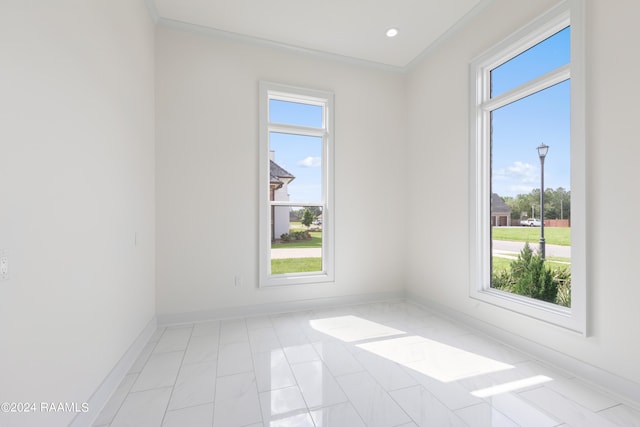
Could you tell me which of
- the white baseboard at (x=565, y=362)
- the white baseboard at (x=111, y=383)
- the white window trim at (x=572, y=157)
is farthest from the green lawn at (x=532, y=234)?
the white baseboard at (x=111, y=383)

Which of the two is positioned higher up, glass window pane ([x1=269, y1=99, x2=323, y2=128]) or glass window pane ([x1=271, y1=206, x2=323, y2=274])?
glass window pane ([x1=269, y1=99, x2=323, y2=128])

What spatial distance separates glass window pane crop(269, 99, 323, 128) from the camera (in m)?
3.59

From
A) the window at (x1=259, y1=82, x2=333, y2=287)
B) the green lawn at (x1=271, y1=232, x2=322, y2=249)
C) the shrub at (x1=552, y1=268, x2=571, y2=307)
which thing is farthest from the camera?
the green lawn at (x1=271, y1=232, x2=322, y2=249)

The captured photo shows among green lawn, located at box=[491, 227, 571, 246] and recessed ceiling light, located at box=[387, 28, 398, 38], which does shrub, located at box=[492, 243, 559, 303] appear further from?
recessed ceiling light, located at box=[387, 28, 398, 38]

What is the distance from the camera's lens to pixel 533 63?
2.51 metres

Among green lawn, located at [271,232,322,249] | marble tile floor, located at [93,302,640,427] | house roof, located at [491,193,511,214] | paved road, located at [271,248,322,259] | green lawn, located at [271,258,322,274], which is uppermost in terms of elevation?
house roof, located at [491,193,511,214]

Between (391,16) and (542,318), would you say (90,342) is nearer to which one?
(542,318)

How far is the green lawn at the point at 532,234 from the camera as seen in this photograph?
227 centimetres

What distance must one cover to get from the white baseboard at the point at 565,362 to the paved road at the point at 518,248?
0.74 meters

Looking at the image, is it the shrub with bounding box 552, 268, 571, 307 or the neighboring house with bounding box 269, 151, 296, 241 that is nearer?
the shrub with bounding box 552, 268, 571, 307

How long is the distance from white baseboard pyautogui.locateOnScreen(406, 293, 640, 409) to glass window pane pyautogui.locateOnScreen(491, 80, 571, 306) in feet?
1.32

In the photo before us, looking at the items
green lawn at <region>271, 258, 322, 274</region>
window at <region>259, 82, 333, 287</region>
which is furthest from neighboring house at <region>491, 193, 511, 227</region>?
green lawn at <region>271, 258, 322, 274</region>

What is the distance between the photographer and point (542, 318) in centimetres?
231

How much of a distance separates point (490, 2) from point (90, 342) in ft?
13.9
